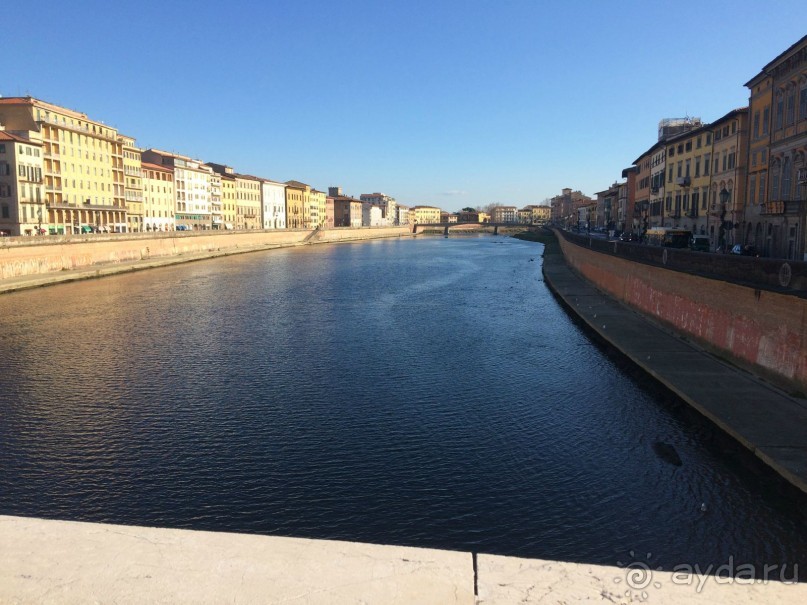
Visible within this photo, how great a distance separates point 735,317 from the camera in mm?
18750

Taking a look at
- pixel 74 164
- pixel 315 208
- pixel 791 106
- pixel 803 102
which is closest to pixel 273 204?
pixel 315 208

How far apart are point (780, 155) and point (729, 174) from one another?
53.1 ft

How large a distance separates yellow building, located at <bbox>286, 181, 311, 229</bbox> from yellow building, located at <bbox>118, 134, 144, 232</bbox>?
69.8m

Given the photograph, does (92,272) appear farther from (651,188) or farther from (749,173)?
(651,188)

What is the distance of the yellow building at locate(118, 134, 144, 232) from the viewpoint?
98438 millimetres

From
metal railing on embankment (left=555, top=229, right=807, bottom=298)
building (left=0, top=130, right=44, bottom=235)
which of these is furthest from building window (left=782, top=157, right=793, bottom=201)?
building (left=0, top=130, right=44, bottom=235)

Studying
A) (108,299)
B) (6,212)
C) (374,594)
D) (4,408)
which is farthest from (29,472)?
(6,212)

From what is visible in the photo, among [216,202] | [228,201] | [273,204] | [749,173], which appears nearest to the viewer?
[749,173]

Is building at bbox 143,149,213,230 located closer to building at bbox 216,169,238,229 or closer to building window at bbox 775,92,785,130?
building at bbox 216,169,238,229

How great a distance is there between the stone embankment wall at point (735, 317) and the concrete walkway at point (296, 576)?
33.7ft

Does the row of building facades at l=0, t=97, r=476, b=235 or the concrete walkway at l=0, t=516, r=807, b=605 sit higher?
the row of building facades at l=0, t=97, r=476, b=235

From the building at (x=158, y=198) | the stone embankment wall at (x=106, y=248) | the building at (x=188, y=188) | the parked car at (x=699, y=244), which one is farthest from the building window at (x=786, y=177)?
the building at (x=188, y=188)

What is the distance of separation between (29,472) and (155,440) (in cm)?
251

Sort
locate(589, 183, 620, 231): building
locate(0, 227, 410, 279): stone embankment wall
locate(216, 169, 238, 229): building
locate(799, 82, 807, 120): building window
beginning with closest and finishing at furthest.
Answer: locate(799, 82, 807, 120): building window → locate(0, 227, 410, 279): stone embankment wall → locate(589, 183, 620, 231): building → locate(216, 169, 238, 229): building
